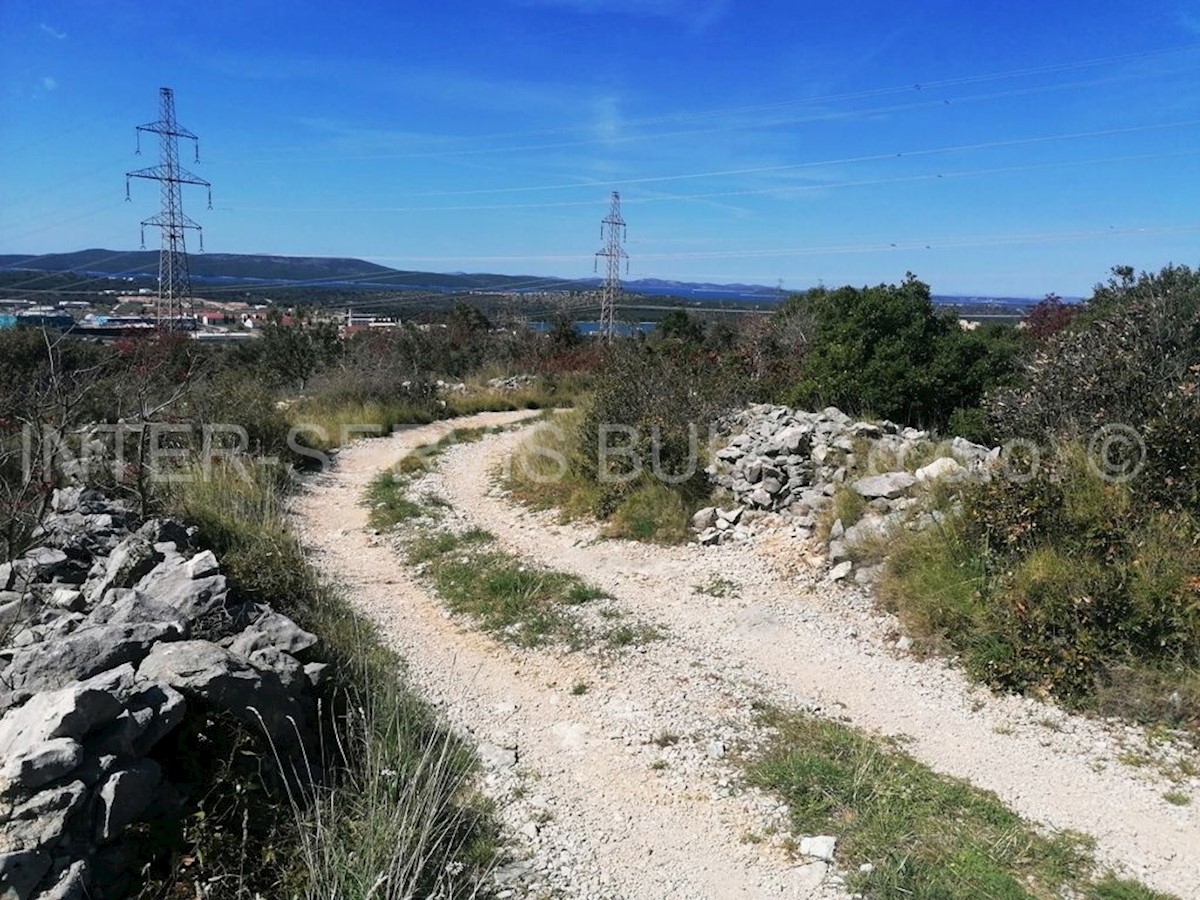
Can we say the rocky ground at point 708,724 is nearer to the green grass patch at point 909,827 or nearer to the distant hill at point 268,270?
the green grass patch at point 909,827

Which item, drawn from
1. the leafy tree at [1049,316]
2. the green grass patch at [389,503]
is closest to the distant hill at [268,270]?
the green grass patch at [389,503]

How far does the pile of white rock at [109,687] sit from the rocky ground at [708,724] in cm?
118

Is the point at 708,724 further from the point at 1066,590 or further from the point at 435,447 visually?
the point at 435,447

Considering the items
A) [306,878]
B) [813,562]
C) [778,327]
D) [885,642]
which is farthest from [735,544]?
[778,327]

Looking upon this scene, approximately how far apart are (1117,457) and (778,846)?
449 cm

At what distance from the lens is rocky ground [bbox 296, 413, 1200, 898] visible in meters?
3.41

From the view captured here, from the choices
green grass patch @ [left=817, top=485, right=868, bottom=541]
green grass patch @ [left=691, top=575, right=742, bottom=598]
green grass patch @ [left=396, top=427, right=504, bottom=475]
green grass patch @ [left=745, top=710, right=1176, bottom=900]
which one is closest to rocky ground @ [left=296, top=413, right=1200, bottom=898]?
green grass patch @ [left=691, top=575, right=742, bottom=598]

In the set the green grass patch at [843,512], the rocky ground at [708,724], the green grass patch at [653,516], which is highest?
the green grass patch at [843,512]

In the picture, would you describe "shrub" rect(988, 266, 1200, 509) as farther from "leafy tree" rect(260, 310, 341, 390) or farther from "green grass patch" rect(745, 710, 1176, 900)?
"leafy tree" rect(260, 310, 341, 390)

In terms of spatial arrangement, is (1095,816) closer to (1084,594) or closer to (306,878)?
(1084,594)

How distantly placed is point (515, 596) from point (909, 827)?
3.59 m

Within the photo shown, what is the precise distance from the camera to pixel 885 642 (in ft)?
18.3

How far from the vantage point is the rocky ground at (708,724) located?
3.41 meters

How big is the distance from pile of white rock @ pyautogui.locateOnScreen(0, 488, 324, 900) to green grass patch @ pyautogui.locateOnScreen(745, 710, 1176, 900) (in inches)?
91.7
